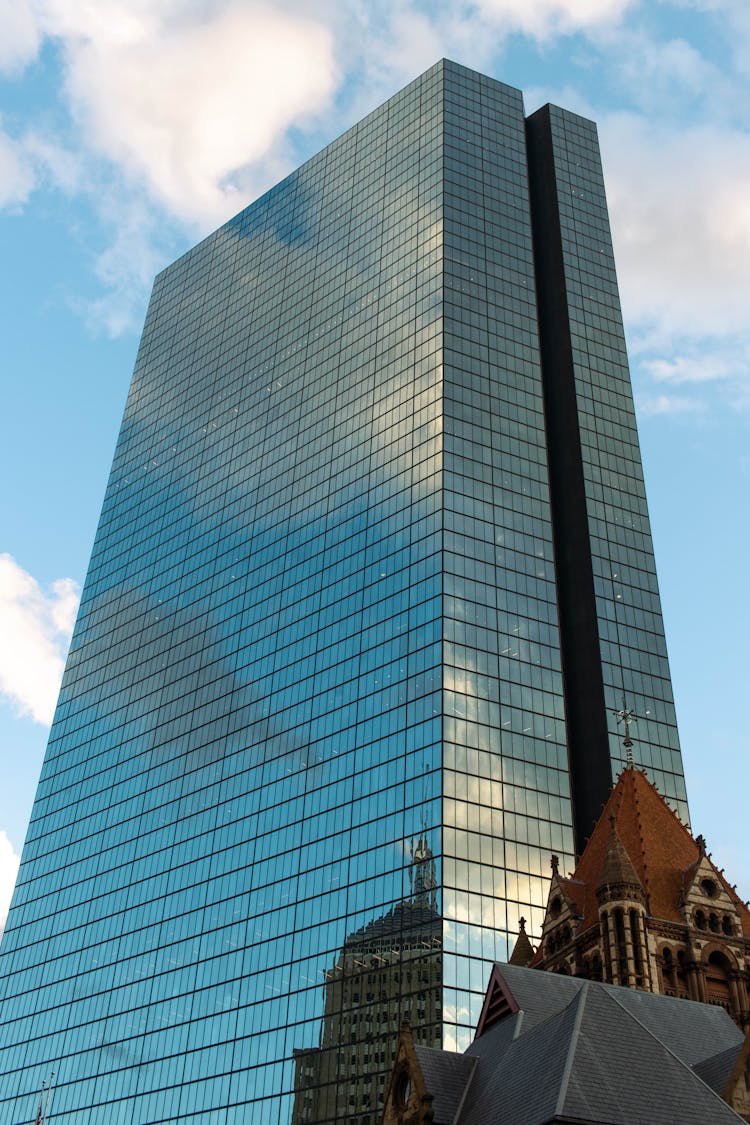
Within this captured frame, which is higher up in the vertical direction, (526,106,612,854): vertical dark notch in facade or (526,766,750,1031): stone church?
(526,106,612,854): vertical dark notch in facade

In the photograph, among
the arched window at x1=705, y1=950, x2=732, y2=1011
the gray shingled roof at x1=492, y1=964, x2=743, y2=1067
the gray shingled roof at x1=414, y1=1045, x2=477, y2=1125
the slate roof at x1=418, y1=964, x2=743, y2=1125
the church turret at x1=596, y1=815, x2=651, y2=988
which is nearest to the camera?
the slate roof at x1=418, y1=964, x2=743, y2=1125

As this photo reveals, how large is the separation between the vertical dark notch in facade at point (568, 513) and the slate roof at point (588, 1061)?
133 ft

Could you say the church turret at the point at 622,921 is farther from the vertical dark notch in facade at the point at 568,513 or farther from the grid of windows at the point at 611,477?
the grid of windows at the point at 611,477

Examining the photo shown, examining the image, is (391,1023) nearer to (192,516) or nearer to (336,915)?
(336,915)

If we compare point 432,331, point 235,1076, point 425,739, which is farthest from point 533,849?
point 432,331

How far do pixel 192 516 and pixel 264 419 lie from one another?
13.2 metres

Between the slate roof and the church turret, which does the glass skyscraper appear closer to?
the church turret

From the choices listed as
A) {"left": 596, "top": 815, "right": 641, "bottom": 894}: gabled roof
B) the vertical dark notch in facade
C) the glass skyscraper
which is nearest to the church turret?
{"left": 596, "top": 815, "right": 641, "bottom": 894}: gabled roof

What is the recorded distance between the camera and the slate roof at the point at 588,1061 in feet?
116

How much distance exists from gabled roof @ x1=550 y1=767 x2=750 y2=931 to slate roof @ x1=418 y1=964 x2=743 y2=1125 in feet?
44.5

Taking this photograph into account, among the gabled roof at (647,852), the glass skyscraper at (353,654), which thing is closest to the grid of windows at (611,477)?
the glass skyscraper at (353,654)

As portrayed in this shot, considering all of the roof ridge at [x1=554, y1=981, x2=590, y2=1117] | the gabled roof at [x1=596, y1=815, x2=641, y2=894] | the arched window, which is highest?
the gabled roof at [x1=596, y1=815, x2=641, y2=894]

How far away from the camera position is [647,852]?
61906mm

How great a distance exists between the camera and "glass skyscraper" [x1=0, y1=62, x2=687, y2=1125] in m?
81.9
